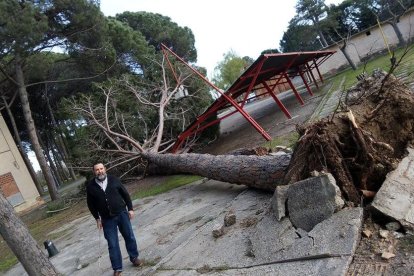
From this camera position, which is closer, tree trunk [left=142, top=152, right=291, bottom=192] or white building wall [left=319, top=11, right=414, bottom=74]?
tree trunk [left=142, top=152, right=291, bottom=192]

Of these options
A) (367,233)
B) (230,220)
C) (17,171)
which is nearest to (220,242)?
(230,220)

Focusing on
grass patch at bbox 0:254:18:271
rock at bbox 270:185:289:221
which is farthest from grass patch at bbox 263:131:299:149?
grass patch at bbox 0:254:18:271

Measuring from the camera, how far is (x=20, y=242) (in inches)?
175

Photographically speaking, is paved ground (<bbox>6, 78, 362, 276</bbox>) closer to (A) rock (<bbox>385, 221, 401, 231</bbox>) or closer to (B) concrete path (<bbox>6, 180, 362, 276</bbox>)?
(B) concrete path (<bbox>6, 180, 362, 276</bbox>)

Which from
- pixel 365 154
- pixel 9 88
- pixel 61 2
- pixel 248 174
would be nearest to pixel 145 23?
pixel 9 88

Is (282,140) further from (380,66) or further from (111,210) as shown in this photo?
(380,66)

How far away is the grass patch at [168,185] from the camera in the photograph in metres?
9.44

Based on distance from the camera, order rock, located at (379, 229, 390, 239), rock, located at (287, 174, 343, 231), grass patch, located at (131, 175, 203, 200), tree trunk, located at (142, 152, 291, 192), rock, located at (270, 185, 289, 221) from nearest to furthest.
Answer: rock, located at (379, 229, 390, 239) → rock, located at (287, 174, 343, 231) → rock, located at (270, 185, 289, 221) → tree trunk, located at (142, 152, 291, 192) → grass patch, located at (131, 175, 203, 200)

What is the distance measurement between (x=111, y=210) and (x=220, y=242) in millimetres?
1400

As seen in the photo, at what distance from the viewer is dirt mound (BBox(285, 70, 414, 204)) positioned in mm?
4117

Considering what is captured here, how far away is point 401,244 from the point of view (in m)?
3.19

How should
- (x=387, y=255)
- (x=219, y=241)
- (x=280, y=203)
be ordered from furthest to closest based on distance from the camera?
1. (x=219, y=241)
2. (x=280, y=203)
3. (x=387, y=255)

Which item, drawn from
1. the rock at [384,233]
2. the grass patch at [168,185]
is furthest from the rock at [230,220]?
the grass patch at [168,185]

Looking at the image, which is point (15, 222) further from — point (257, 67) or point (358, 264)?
point (257, 67)
